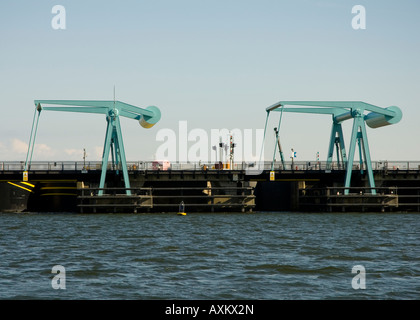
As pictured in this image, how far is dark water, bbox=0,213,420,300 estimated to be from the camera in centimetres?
2106

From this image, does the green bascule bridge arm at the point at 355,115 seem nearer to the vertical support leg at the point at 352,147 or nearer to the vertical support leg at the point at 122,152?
the vertical support leg at the point at 352,147

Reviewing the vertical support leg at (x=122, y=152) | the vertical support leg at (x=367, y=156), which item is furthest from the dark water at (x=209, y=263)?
the vertical support leg at (x=367, y=156)

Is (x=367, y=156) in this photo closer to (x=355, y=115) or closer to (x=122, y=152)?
(x=355, y=115)

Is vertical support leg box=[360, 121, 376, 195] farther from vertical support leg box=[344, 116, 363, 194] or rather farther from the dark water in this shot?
the dark water

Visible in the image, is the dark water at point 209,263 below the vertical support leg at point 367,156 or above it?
below

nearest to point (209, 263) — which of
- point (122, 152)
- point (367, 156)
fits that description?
point (122, 152)

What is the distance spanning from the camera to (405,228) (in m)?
51.3

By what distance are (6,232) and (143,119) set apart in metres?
32.6

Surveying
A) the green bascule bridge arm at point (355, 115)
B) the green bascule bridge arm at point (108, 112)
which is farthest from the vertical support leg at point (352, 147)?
the green bascule bridge arm at point (108, 112)

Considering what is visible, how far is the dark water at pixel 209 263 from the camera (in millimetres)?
21062

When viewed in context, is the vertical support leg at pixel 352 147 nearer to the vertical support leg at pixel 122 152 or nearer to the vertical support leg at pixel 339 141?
the vertical support leg at pixel 339 141

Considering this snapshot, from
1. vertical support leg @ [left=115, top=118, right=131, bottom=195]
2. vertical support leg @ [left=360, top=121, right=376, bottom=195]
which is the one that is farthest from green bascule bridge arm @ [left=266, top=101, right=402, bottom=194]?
vertical support leg @ [left=115, top=118, right=131, bottom=195]

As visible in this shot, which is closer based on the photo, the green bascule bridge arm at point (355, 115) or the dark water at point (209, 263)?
the dark water at point (209, 263)

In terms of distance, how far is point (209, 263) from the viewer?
28062 mm
